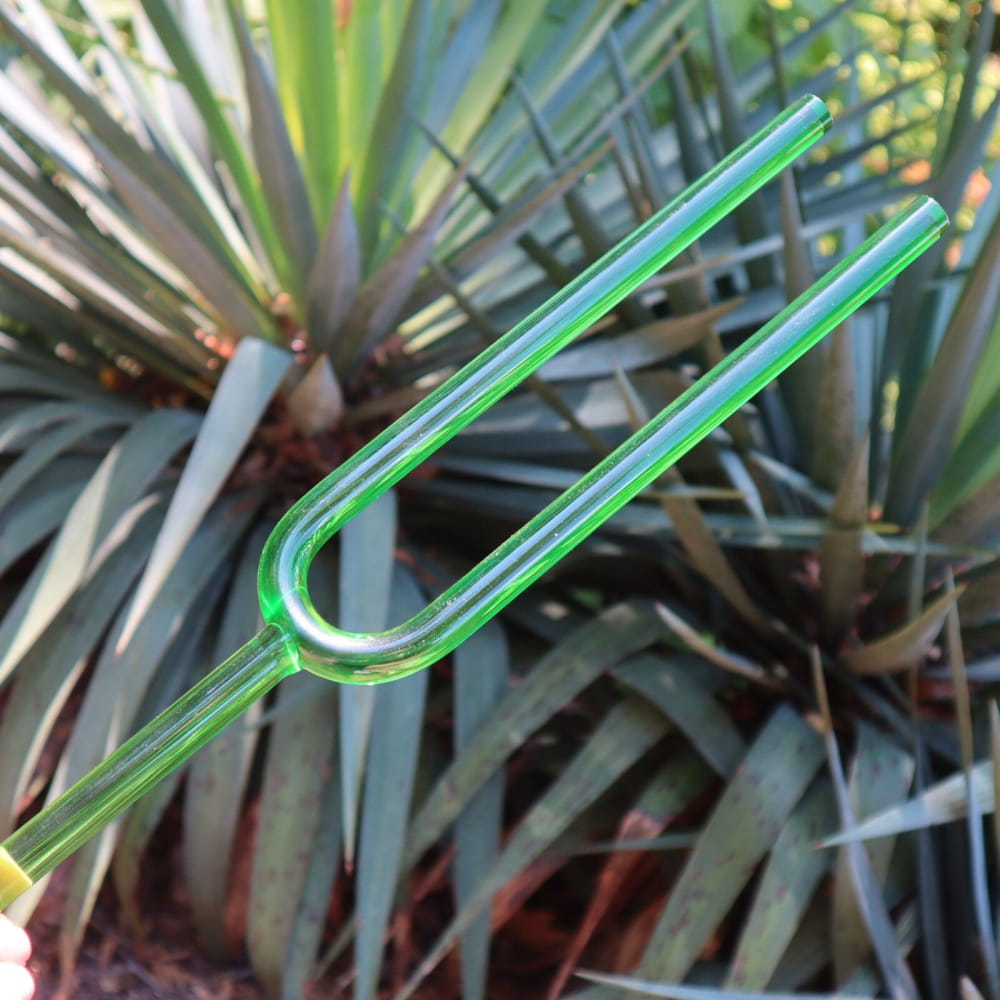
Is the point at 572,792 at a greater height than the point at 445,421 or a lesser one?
lesser

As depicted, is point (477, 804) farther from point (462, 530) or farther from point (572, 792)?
point (462, 530)

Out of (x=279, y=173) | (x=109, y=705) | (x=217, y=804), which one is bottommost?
(x=217, y=804)

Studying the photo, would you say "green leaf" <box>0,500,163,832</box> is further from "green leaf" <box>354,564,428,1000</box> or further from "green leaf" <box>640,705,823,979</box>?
"green leaf" <box>640,705,823,979</box>

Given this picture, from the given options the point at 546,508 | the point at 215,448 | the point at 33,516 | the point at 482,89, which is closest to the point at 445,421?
the point at 546,508

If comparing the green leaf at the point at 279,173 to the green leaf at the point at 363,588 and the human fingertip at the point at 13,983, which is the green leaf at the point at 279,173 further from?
the human fingertip at the point at 13,983

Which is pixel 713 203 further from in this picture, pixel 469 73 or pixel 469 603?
pixel 469 73
